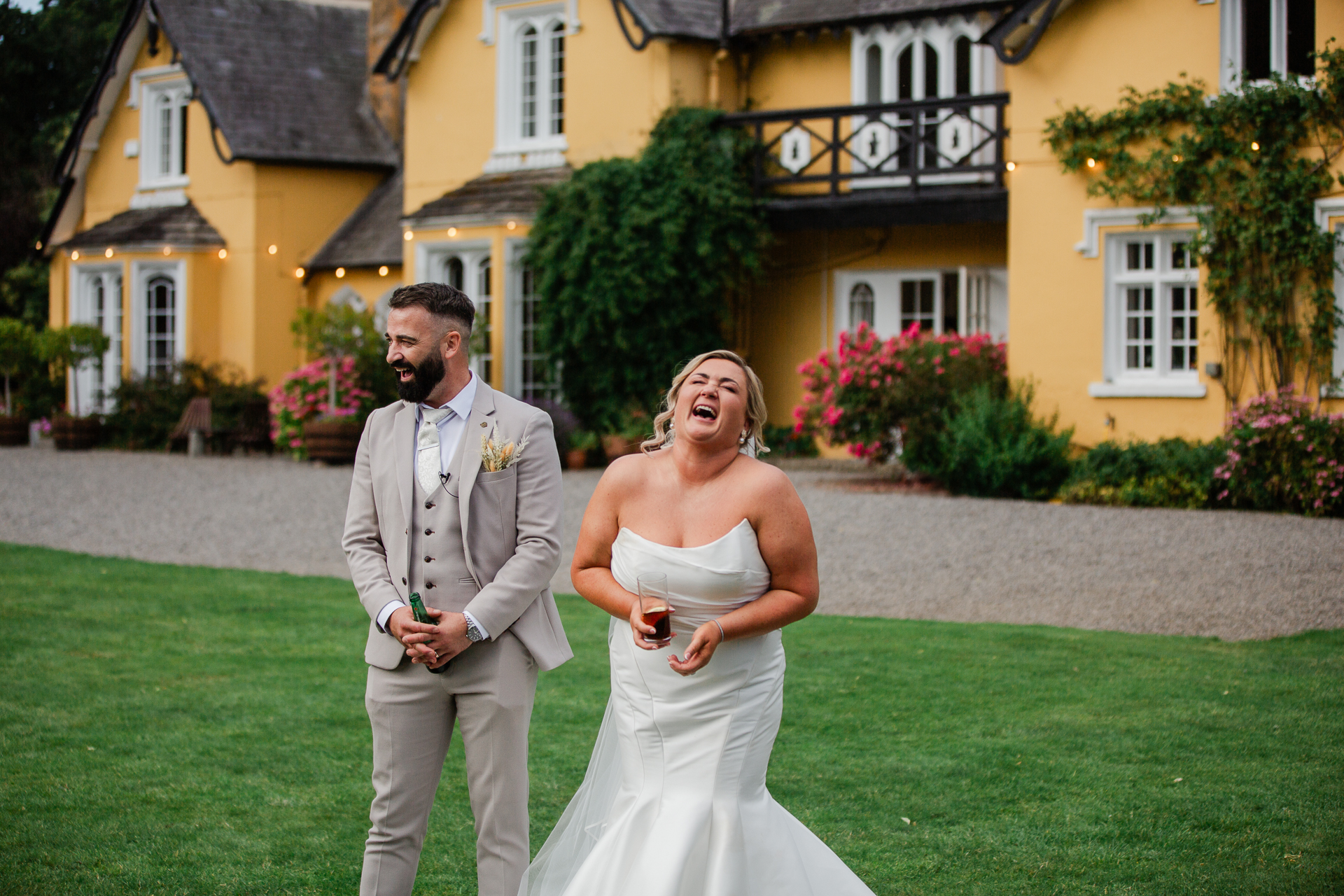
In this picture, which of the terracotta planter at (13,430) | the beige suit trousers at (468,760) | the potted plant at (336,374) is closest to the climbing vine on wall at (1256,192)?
the potted plant at (336,374)

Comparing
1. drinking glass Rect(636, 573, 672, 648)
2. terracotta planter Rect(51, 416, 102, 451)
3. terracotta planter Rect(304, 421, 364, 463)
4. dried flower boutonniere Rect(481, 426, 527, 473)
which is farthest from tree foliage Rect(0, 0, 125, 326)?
drinking glass Rect(636, 573, 672, 648)

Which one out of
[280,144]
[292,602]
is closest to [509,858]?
[292,602]

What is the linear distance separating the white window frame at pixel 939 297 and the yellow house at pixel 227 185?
724 cm

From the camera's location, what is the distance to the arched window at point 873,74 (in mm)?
17766

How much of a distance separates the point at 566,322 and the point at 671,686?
14172mm

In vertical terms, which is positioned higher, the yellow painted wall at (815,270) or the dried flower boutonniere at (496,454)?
the yellow painted wall at (815,270)

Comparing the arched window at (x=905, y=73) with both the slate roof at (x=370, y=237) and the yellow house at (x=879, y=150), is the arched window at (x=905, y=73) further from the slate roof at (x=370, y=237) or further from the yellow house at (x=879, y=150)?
the slate roof at (x=370, y=237)

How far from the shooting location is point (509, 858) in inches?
143

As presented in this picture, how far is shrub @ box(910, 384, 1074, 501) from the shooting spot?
13.6m

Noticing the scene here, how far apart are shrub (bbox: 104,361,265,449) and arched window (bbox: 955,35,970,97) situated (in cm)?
1157

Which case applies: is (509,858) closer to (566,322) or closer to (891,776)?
(891,776)

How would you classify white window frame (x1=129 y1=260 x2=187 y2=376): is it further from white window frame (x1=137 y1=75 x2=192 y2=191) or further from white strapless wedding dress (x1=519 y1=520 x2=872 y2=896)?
white strapless wedding dress (x1=519 y1=520 x2=872 y2=896)

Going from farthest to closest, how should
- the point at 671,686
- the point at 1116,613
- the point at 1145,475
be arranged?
the point at 1145,475
the point at 1116,613
the point at 671,686

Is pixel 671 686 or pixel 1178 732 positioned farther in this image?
pixel 1178 732
